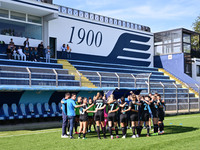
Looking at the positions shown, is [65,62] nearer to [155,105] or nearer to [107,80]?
[107,80]

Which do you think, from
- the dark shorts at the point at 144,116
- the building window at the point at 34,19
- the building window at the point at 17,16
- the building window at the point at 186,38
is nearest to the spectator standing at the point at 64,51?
the building window at the point at 34,19

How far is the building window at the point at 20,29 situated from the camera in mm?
20312

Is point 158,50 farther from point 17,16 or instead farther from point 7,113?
point 7,113

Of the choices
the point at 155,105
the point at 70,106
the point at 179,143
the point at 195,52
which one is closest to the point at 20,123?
the point at 70,106

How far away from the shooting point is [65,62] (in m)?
22.7

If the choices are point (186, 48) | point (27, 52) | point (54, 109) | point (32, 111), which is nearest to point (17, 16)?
point (27, 52)

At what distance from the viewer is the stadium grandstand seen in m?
14.2

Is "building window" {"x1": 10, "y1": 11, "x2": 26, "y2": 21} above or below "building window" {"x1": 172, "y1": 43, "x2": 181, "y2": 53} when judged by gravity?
above

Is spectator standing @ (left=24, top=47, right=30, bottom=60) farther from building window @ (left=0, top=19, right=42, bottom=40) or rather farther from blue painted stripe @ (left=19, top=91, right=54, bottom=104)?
blue painted stripe @ (left=19, top=91, right=54, bottom=104)

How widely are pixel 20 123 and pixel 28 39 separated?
9200 mm

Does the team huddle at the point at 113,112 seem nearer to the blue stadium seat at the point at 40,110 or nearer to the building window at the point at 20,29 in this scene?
the blue stadium seat at the point at 40,110

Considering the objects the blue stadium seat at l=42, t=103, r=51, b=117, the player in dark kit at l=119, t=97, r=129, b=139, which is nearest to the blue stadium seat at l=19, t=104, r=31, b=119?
the blue stadium seat at l=42, t=103, r=51, b=117

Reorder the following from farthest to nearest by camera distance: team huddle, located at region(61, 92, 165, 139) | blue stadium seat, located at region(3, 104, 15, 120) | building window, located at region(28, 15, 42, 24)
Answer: building window, located at region(28, 15, 42, 24), blue stadium seat, located at region(3, 104, 15, 120), team huddle, located at region(61, 92, 165, 139)

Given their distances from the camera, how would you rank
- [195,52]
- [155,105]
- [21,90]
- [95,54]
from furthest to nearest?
[195,52], [95,54], [21,90], [155,105]
